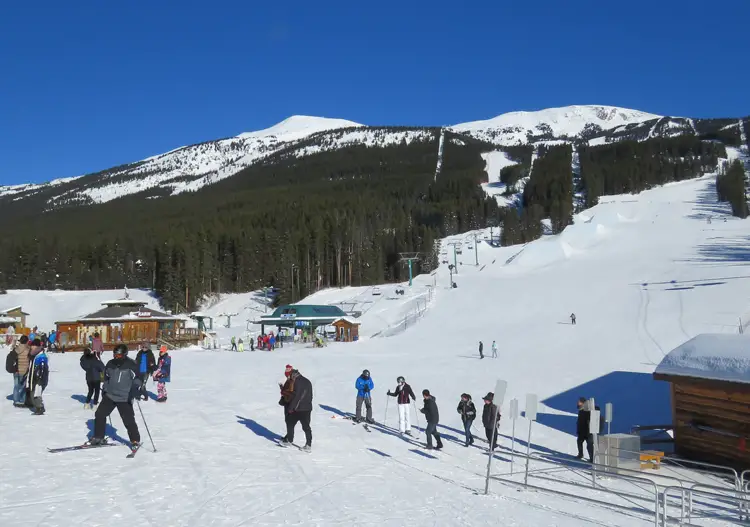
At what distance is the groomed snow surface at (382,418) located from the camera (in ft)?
25.9

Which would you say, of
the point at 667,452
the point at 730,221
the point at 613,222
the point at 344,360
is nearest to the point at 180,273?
the point at 344,360

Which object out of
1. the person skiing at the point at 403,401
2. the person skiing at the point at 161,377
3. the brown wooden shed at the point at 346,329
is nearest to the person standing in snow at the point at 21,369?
the person skiing at the point at 161,377

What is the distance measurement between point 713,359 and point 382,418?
322 inches

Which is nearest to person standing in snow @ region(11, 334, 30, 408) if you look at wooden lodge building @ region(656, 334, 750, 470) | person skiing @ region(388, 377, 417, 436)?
person skiing @ region(388, 377, 417, 436)

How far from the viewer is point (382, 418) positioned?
16.7 m

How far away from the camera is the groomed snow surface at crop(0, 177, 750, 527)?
25.9 ft

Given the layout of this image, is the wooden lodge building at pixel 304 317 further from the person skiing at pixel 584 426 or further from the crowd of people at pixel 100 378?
the person skiing at pixel 584 426

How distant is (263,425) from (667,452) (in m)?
9.83

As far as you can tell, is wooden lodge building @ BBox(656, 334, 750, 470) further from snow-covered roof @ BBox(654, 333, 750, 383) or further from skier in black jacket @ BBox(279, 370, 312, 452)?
skier in black jacket @ BBox(279, 370, 312, 452)

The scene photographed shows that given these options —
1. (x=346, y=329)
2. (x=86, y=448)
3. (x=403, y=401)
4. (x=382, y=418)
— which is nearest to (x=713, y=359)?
(x=403, y=401)

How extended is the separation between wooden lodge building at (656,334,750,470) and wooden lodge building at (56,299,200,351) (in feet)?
102

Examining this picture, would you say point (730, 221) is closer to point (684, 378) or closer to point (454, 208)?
point (454, 208)

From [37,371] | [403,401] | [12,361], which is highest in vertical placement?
[12,361]

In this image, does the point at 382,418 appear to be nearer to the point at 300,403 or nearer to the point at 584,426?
the point at 584,426
